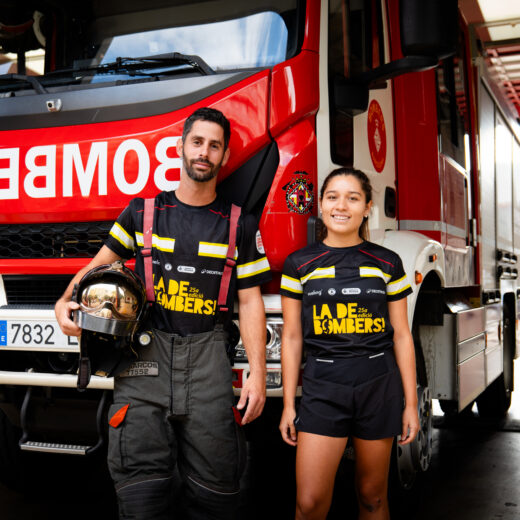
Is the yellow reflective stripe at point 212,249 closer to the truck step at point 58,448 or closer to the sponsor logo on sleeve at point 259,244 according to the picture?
the sponsor logo on sleeve at point 259,244

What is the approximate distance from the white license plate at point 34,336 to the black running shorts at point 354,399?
98 cm

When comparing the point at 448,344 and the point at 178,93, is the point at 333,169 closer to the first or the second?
the point at 178,93

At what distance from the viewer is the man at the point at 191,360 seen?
240 centimetres

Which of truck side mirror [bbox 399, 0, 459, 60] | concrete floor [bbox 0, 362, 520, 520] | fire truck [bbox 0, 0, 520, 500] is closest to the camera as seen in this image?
truck side mirror [bbox 399, 0, 459, 60]

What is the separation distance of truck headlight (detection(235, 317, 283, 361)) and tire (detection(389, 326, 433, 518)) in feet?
2.74

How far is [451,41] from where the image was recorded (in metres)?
2.59

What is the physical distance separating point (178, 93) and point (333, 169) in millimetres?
683

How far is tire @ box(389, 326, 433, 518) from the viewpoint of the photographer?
10.1 ft

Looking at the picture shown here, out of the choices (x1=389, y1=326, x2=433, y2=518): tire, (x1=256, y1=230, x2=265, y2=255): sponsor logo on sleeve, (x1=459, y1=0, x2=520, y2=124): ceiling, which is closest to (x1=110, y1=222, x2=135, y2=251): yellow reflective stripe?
(x1=256, y1=230, x2=265, y2=255): sponsor logo on sleeve

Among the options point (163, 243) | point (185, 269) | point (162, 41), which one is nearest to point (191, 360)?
point (185, 269)

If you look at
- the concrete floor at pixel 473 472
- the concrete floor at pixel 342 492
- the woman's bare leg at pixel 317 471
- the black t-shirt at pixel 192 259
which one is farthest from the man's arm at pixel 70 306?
the concrete floor at pixel 473 472

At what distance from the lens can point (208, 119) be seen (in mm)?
2467

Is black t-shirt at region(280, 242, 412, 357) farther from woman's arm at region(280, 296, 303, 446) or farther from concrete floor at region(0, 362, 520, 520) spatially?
concrete floor at region(0, 362, 520, 520)

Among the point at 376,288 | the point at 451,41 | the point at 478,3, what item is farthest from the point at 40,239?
the point at 478,3
